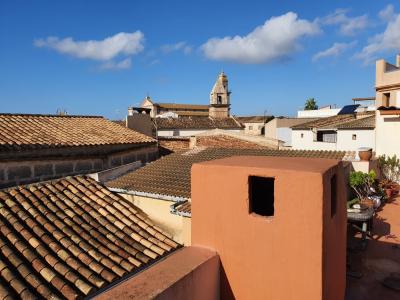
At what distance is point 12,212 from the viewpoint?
5906mm

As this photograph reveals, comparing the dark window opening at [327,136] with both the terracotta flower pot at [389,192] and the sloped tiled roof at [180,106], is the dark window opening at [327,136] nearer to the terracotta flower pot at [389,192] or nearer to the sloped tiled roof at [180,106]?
the terracotta flower pot at [389,192]

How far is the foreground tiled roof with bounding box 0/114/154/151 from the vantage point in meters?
12.3

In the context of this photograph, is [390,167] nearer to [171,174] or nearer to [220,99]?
[171,174]

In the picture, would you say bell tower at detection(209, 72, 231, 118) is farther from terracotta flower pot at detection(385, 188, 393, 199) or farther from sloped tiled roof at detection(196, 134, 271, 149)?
terracotta flower pot at detection(385, 188, 393, 199)

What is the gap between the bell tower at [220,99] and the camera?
6225cm

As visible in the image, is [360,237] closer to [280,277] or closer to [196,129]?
[280,277]

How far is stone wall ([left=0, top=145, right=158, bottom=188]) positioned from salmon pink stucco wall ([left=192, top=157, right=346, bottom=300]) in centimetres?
892

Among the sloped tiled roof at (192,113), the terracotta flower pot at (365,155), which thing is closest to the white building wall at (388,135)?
the terracotta flower pot at (365,155)

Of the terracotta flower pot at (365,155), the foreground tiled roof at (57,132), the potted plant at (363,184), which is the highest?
the foreground tiled roof at (57,132)

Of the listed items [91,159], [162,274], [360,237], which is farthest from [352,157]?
[162,274]

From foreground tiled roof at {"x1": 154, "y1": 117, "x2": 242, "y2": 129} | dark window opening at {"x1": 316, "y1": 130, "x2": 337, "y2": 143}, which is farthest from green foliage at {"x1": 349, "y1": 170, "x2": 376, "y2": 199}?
foreground tiled roof at {"x1": 154, "y1": 117, "x2": 242, "y2": 129}

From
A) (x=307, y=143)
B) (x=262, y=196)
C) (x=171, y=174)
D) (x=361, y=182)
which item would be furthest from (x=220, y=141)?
(x=262, y=196)

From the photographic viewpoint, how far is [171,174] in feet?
34.6

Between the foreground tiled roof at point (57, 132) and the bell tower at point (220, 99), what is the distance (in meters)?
44.3
